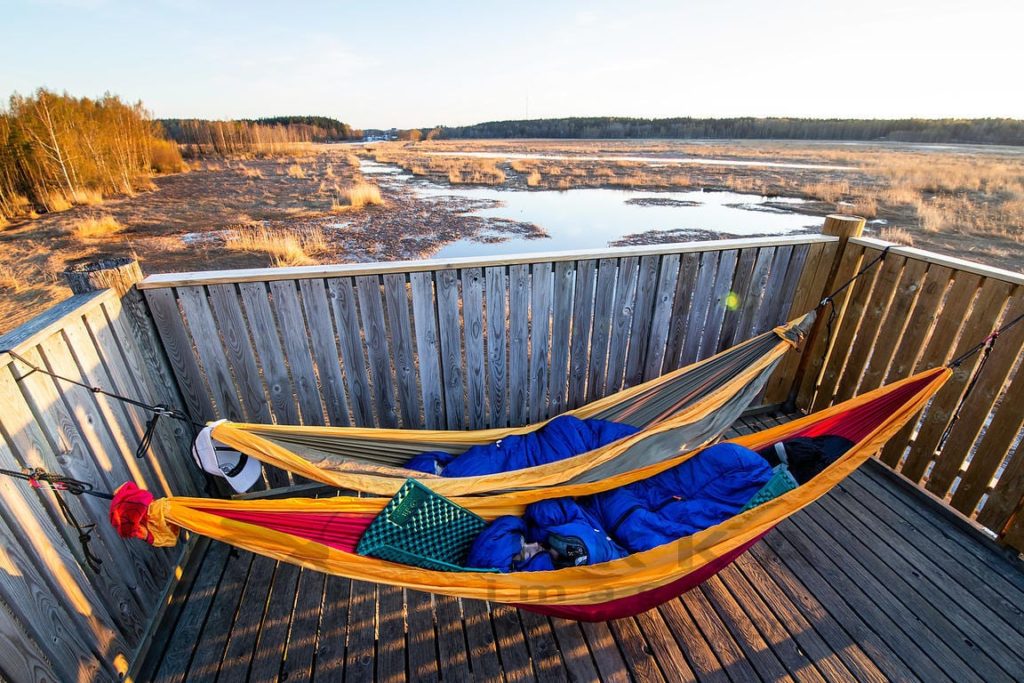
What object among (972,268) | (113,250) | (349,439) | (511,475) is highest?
(972,268)

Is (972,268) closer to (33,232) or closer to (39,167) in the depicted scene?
(33,232)

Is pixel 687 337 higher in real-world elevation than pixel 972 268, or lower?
lower

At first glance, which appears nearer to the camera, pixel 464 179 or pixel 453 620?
pixel 453 620

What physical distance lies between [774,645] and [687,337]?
1.27 metres

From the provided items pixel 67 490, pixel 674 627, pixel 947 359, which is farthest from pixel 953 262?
pixel 67 490

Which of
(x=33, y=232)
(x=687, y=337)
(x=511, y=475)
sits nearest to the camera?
(x=511, y=475)

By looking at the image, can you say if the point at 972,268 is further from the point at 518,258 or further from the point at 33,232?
the point at 33,232

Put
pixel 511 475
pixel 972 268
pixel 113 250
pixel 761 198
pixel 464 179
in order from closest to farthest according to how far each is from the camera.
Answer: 1. pixel 511 475
2. pixel 972 268
3. pixel 113 250
4. pixel 761 198
5. pixel 464 179

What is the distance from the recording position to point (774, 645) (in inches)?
52.4

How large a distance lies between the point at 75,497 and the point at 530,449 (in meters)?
1.36

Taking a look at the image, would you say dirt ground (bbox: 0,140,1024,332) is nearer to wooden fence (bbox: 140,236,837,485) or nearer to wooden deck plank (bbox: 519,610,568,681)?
wooden fence (bbox: 140,236,837,485)

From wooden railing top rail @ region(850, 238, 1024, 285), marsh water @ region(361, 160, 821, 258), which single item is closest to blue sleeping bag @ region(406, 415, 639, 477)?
wooden railing top rail @ region(850, 238, 1024, 285)

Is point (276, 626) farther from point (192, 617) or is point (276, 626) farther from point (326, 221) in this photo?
point (326, 221)

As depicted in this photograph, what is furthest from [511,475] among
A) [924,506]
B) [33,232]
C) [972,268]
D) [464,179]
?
[464,179]
